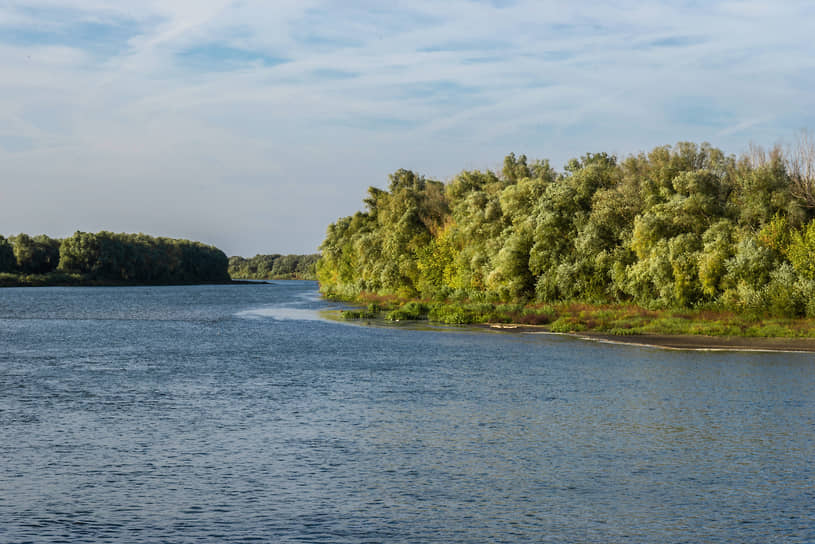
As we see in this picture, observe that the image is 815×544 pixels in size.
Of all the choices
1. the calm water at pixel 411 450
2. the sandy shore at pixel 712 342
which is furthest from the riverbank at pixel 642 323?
the calm water at pixel 411 450

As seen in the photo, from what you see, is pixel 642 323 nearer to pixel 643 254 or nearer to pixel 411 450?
pixel 643 254

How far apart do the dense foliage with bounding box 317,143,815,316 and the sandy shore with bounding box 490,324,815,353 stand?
195 inches

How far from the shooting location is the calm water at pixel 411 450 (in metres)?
17.2

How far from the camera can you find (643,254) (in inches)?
2598

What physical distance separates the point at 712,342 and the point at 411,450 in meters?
35.2

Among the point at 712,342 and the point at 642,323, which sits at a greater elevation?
the point at 642,323

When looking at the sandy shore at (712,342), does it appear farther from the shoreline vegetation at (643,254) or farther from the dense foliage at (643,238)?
the dense foliage at (643,238)

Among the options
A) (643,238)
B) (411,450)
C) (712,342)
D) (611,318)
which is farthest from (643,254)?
(411,450)

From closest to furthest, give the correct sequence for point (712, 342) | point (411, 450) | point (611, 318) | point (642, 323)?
1. point (411, 450)
2. point (712, 342)
3. point (642, 323)
4. point (611, 318)

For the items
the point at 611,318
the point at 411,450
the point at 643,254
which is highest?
the point at 643,254

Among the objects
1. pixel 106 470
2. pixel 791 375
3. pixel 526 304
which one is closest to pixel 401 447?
pixel 106 470

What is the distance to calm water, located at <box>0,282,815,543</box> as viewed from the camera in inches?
678

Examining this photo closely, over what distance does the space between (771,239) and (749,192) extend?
7.37 metres

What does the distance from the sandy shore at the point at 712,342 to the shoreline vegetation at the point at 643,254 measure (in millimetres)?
179
